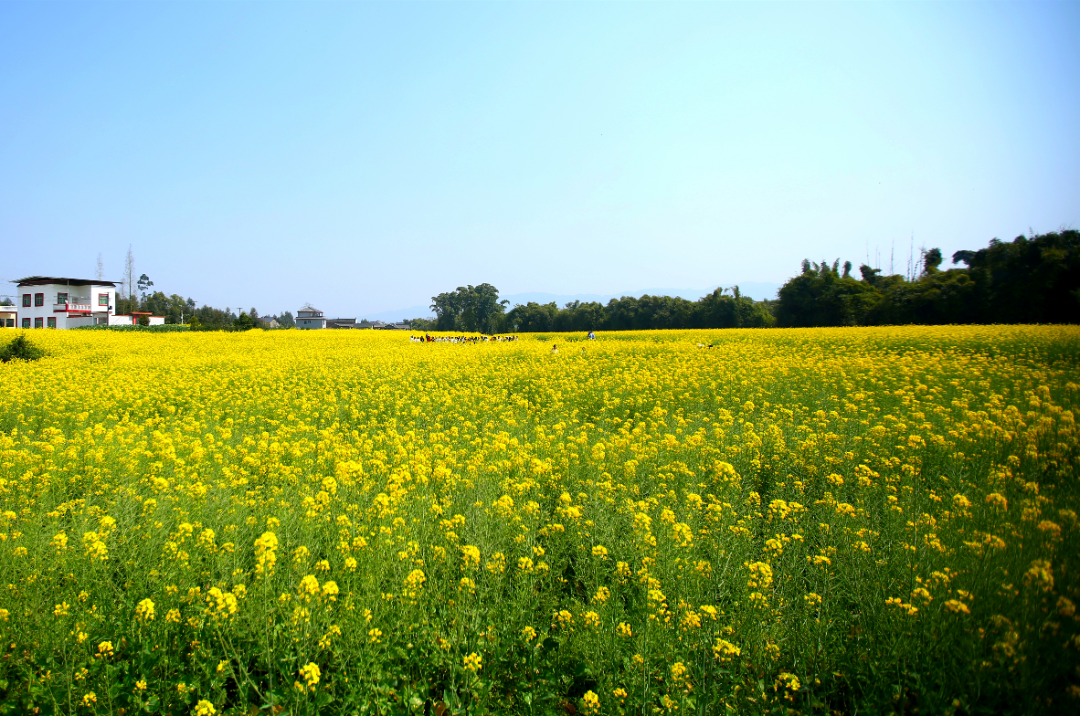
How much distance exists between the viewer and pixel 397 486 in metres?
5.63

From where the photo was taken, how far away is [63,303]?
57.1 m

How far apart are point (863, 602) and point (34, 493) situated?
7.87 m

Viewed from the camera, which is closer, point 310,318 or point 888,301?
point 888,301

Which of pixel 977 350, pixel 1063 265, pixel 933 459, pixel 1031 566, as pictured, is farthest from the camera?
pixel 1063 265

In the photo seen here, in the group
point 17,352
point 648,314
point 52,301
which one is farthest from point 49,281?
point 648,314

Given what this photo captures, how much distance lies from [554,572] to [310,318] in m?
153

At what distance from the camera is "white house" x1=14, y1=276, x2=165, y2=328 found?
5538 cm

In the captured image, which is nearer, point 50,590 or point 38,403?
point 50,590

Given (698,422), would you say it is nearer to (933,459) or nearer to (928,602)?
(933,459)

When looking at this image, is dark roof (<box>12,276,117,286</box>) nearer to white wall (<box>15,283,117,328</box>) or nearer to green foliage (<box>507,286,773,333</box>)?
white wall (<box>15,283,117,328</box>)

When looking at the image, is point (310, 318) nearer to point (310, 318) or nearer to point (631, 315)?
point (310, 318)

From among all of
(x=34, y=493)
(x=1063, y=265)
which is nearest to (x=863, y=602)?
(x=34, y=493)

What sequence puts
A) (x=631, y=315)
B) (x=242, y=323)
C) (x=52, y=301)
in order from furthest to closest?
1. (x=631, y=315)
2. (x=52, y=301)
3. (x=242, y=323)

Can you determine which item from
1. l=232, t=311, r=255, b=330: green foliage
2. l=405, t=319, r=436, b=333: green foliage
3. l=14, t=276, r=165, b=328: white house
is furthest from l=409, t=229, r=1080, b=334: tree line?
l=14, t=276, r=165, b=328: white house
